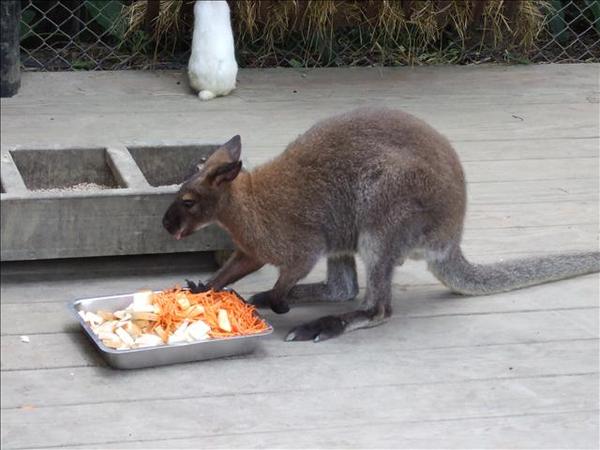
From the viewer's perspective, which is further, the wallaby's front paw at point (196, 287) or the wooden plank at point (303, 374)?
the wallaby's front paw at point (196, 287)

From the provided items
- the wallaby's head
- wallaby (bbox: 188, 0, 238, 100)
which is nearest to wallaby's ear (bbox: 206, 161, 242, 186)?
the wallaby's head

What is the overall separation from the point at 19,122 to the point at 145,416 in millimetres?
2471

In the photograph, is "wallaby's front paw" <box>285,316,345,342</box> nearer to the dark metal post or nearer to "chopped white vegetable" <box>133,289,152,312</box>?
"chopped white vegetable" <box>133,289,152,312</box>

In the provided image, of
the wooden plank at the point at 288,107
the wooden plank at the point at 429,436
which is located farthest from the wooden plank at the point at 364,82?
the wooden plank at the point at 429,436

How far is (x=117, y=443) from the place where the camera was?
114 inches

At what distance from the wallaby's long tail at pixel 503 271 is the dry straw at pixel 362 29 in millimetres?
2671

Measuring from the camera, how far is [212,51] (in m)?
5.68

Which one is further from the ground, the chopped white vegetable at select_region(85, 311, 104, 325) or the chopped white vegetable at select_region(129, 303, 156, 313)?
the chopped white vegetable at select_region(129, 303, 156, 313)

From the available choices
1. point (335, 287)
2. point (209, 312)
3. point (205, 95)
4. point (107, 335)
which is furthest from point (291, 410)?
point (205, 95)

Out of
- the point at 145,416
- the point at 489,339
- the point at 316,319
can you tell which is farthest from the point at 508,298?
the point at 145,416

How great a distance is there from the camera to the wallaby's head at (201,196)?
3537 mm

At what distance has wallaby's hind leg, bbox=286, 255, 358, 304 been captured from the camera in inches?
151

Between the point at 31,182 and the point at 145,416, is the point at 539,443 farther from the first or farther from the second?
the point at 31,182

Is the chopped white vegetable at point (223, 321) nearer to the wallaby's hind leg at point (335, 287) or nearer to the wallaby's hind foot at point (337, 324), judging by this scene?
the wallaby's hind foot at point (337, 324)
